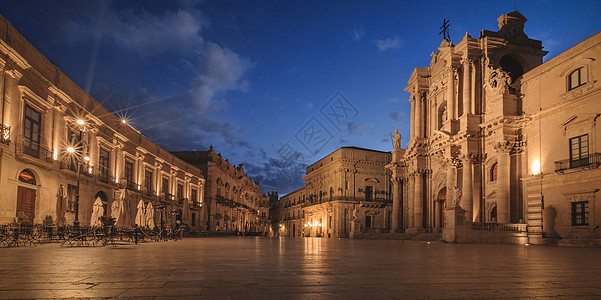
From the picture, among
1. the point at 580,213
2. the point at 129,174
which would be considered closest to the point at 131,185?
the point at 129,174

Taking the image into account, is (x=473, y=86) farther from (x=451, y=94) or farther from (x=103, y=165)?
(x=103, y=165)

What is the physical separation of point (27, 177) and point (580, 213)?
27.5 m

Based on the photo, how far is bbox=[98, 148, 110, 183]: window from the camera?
29381 mm

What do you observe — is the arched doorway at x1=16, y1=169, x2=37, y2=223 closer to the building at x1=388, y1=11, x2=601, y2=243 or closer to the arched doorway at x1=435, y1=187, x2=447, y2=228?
the building at x1=388, y1=11, x2=601, y2=243

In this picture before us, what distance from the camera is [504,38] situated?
32781 millimetres

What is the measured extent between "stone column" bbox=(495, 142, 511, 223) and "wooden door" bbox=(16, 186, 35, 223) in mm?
26185

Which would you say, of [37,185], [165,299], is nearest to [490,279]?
[165,299]

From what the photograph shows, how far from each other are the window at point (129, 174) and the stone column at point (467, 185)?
25.6 meters

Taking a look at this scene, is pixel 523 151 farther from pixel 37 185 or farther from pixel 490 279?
pixel 37 185

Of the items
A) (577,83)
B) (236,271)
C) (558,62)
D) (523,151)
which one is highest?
(558,62)

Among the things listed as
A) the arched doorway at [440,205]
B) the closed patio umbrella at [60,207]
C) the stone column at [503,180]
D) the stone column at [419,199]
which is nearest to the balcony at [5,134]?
the closed patio umbrella at [60,207]

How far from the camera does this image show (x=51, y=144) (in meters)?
22.9

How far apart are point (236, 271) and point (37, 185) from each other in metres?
19.6

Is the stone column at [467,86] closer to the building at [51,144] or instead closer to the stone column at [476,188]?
the stone column at [476,188]
